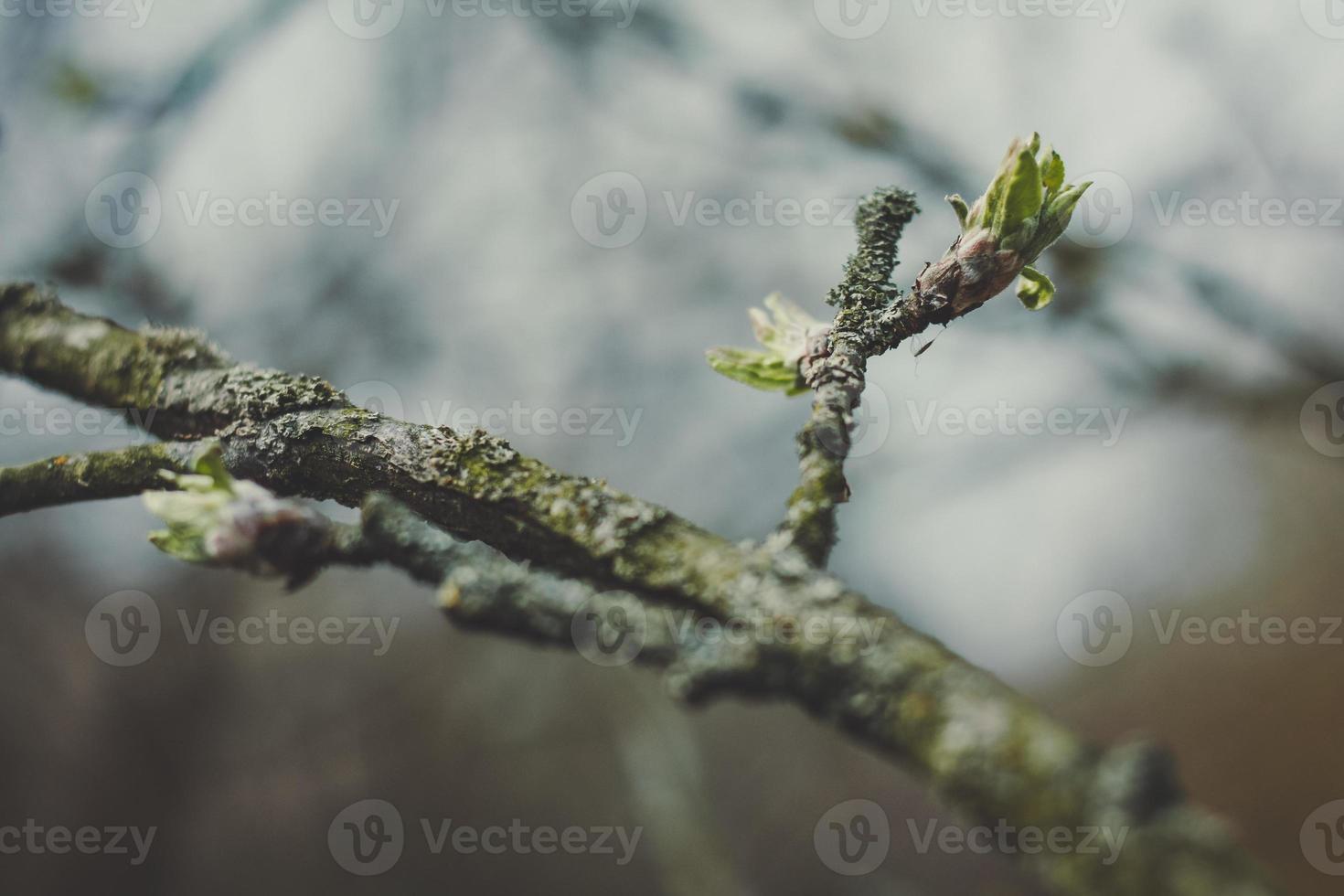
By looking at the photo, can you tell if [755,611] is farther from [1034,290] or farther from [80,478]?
[80,478]

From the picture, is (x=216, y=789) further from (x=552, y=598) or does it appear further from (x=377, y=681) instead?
(x=552, y=598)

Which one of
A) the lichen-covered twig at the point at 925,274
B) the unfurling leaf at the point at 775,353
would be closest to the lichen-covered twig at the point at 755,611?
the lichen-covered twig at the point at 925,274

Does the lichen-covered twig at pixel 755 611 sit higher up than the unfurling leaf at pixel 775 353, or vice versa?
the unfurling leaf at pixel 775 353

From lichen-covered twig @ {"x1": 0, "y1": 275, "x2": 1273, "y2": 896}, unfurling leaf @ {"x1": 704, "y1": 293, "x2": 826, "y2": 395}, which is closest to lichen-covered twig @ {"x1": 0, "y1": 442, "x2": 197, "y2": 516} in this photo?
lichen-covered twig @ {"x1": 0, "y1": 275, "x2": 1273, "y2": 896}

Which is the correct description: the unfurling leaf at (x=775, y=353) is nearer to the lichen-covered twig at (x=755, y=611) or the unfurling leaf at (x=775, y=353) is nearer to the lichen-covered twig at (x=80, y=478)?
the lichen-covered twig at (x=755, y=611)

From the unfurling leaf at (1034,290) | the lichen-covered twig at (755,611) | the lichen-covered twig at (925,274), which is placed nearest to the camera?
the lichen-covered twig at (755,611)

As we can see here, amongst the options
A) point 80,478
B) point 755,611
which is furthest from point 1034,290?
point 80,478

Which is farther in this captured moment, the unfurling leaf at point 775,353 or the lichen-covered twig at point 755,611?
the unfurling leaf at point 775,353
